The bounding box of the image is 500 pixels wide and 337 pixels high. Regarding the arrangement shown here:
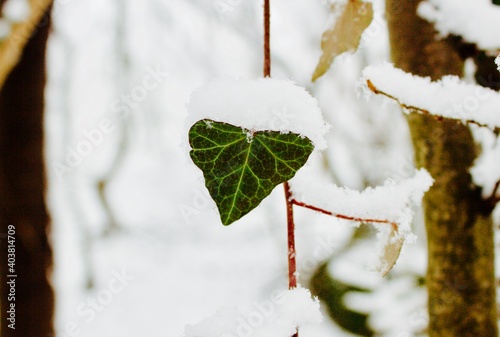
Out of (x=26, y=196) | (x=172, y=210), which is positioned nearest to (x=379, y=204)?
(x=26, y=196)

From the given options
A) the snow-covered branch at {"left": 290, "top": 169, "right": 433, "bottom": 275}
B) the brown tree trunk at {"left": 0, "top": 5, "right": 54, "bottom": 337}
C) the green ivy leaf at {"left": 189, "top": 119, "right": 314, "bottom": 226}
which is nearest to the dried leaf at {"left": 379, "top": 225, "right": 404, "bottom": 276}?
the snow-covered branch at {"left": 290, "top": 169, "right": 433, "bottom": 275}

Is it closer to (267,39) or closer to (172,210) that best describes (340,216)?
(267,39)

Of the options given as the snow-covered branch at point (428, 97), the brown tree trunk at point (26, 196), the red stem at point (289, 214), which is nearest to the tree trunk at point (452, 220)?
the snow-covered branch at point (428, 97)

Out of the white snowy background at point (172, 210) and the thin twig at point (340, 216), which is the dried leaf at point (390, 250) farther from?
the white snowy background at point (172, 210)

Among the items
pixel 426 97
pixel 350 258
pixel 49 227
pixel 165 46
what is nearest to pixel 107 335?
pixel 350 258

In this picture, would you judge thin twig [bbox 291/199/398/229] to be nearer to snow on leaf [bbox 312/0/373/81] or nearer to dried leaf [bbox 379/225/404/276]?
dried leaf [bbox 379/225/404/276]
